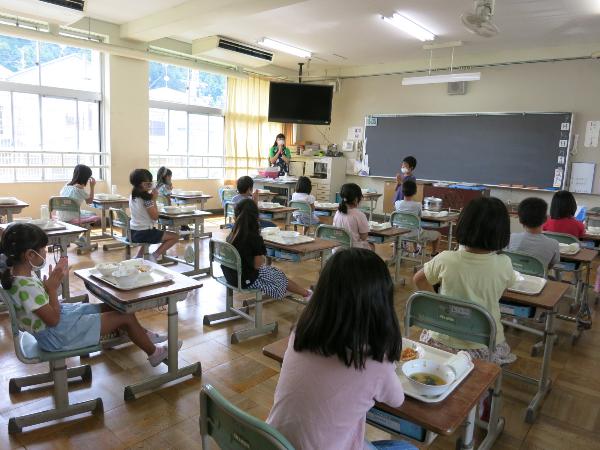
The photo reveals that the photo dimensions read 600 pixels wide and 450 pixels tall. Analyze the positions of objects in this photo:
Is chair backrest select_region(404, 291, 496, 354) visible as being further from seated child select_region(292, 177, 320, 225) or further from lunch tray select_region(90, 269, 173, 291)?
seated child select_region(292, 177, 320, 225)

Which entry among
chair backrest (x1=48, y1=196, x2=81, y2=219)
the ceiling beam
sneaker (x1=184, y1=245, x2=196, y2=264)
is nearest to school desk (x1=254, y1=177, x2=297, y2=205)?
the ceiling beam

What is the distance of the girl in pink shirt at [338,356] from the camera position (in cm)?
113

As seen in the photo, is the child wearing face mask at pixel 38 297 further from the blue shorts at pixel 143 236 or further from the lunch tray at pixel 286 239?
the blue shorts at pixel 143 236

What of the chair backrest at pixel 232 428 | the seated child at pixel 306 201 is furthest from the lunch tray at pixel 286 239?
the chair backrest at pixel 232 428

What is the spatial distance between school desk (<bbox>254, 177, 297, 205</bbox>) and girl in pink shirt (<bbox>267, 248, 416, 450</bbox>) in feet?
24.2

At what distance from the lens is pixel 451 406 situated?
1289 millimetres

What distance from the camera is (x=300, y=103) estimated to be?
912 cm

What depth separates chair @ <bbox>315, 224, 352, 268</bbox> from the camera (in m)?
4.06

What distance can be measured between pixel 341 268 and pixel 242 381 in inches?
75.7

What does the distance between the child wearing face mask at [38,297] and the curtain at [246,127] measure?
24.1 feet

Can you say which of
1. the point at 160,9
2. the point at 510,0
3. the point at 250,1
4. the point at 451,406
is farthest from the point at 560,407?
the point at 160,9

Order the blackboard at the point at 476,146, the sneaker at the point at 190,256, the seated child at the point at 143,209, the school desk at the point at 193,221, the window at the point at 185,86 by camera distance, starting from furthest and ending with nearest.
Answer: the window at the point at 185,86, the blackboard at the point at 476,146, the sneaker at the point at 190,256, the school desk at the point at 193,221, the seated child at the point at 143,209

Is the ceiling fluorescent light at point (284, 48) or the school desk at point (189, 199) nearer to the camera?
the school desk at point (189, 199)

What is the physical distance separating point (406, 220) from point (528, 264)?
91.9 inches
